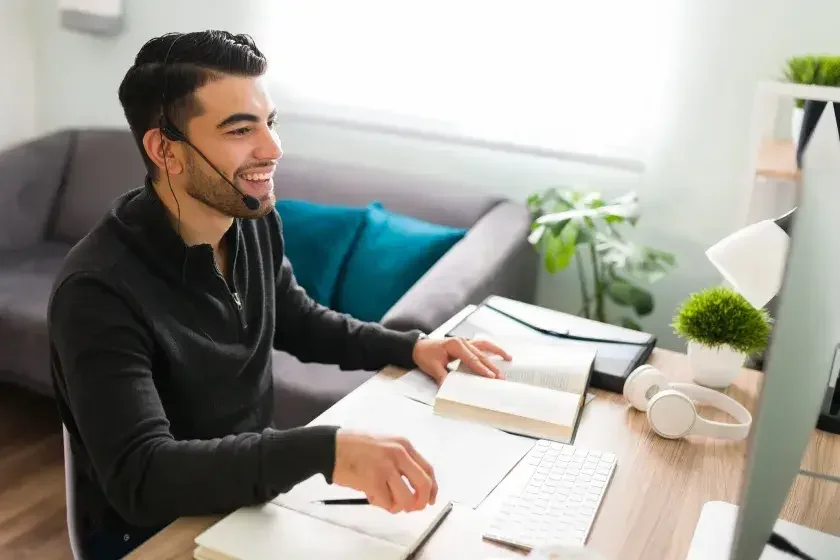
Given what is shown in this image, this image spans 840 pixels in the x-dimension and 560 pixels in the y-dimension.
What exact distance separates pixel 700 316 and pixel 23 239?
2324mm

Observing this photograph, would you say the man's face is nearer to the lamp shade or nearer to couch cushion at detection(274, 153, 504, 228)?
the lamp shade

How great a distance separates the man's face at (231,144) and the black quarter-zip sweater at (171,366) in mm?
76

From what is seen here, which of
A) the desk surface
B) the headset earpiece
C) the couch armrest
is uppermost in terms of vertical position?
the headset earpiece

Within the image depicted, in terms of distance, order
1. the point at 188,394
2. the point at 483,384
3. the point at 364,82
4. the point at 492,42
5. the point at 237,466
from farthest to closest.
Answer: the point at 364,82, the point at 492,42, the point at 483,384, the point at 188,394, the point at 237,466

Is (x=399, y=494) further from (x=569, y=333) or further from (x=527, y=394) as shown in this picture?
(x=569, y=333)

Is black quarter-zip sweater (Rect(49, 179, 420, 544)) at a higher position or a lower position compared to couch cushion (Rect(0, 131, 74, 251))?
higher

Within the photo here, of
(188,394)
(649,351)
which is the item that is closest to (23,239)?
(188,394)

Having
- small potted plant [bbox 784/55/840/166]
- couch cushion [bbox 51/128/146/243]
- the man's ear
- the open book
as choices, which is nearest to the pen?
the open book

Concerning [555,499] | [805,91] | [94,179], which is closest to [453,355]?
[555,499]

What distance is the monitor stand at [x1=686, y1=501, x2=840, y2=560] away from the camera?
38.1 inches

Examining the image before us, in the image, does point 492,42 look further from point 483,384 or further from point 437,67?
point 483,384

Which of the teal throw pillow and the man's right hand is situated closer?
the man's right hand

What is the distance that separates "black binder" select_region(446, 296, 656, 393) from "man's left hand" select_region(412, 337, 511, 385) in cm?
11

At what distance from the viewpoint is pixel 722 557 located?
100 cm
